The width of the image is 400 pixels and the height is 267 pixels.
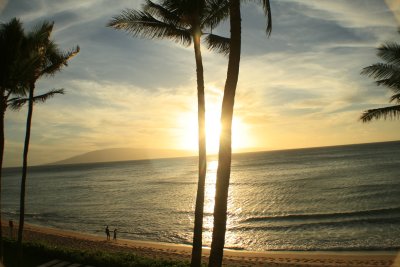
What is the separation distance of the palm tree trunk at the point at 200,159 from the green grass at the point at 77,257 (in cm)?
436

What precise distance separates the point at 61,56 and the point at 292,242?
2505cm

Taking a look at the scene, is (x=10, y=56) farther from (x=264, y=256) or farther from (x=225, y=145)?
(x=264, y=256)

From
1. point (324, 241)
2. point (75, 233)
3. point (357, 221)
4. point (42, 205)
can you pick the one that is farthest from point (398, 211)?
point (42, 205)

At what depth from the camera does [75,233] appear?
39719 mm

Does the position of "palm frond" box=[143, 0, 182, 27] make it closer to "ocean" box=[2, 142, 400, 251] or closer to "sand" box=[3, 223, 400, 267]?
"sand" box=[3, 223, 400, 267]

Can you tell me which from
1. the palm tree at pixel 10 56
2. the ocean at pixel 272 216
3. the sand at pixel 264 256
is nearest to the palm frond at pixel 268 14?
the palm tree at pixel 10 56

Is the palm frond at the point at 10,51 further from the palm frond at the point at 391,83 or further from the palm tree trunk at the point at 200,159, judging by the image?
the palm frond at the point at 391,83

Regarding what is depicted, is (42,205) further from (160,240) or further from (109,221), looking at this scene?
(160,240)

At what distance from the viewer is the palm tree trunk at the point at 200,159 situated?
1003cm

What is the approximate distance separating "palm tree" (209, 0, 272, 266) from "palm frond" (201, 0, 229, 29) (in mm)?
3099

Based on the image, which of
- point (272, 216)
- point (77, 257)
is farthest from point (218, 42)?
point (272, 216)

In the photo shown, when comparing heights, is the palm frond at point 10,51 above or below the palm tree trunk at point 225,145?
above

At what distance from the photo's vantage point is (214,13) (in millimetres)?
10656

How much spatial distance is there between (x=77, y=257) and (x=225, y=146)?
13221mm
